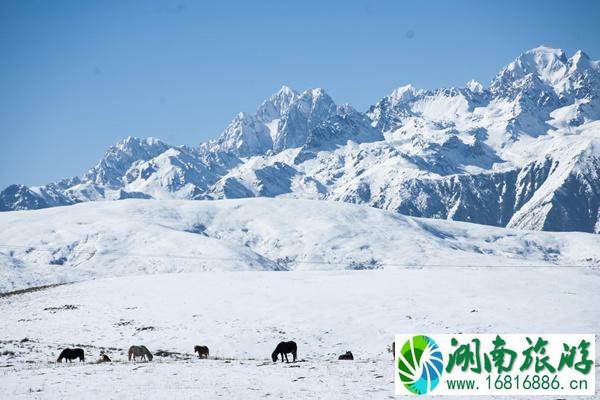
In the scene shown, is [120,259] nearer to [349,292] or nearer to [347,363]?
[349,292]

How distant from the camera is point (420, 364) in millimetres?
27828

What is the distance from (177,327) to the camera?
51.2 meters

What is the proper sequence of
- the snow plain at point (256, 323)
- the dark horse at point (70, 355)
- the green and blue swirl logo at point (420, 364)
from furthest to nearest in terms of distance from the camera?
the dark horse at point (70, 355)
the snow plain at point (256, 323)
the green and blue swirl logo at point (420, 364)

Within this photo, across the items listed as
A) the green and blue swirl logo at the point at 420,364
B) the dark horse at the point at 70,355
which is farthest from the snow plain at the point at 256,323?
the green and blue swirl logo at the point at 420,364

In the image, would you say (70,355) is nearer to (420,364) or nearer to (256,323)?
(256,323)

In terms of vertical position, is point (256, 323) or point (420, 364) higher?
point (256, 323)

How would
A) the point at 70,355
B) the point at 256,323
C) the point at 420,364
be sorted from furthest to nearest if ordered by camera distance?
the point at 256,323, the point at 70,355, the point at 420,364

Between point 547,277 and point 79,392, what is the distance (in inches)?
2094

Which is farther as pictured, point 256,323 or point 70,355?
point 256,323

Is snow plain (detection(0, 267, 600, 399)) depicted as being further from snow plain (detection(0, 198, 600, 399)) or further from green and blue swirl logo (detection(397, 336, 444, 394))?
green and blue swirl logo (detection(397, 336, 444, 394))

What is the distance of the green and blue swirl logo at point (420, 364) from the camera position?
27.0 meters

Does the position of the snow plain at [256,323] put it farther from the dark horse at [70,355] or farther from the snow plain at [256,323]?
the dark horse at [70,355]

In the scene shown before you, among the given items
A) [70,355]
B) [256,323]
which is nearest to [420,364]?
[70,355]

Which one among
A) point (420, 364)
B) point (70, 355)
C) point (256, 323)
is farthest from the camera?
point (256, 323)
